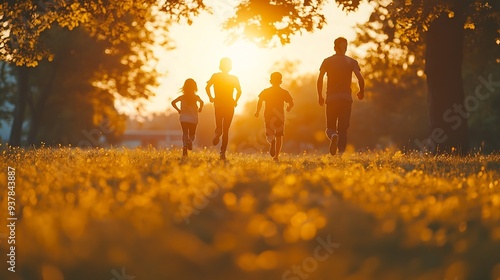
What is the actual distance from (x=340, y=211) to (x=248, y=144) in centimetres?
9573

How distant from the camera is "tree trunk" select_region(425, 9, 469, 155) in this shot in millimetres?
20797

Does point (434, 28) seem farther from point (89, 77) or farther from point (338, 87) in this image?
point (89, 77)

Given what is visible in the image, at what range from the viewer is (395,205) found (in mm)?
7754

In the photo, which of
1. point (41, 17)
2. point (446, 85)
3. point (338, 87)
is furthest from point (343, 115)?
point (41, 17)

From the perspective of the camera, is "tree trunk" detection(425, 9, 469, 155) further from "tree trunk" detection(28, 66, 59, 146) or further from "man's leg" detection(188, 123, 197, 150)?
"tree trunk" detection(28, 66, 59, 146)

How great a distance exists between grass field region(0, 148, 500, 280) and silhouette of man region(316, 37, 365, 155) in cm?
661

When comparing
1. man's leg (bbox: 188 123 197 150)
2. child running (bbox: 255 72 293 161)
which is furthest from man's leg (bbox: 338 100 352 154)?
man's leg (bbox: 188 123 197 150)

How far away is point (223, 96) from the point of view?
660 inches

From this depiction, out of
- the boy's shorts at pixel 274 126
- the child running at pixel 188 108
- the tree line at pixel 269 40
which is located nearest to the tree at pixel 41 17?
the tree line at pixel 269 40

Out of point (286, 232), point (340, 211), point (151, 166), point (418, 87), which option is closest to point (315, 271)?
point (286, 232)

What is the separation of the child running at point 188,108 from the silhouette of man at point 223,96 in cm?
109

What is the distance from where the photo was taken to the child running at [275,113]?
17.2m

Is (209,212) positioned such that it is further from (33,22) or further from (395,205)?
(33,22)

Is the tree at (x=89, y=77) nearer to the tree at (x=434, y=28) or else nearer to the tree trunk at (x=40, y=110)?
the tree trunk at (x=40, y=110)
